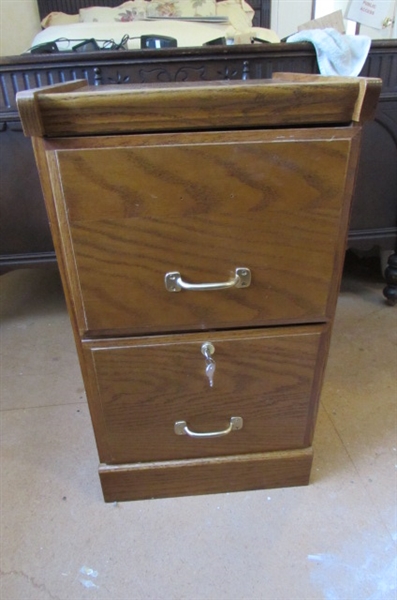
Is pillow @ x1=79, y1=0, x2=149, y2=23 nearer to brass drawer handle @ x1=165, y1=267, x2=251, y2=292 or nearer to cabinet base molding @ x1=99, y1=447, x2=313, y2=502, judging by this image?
brass drawer handle @ x1=165, y1=267, x2=251, y2=292

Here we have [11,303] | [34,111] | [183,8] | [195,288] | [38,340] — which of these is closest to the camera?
[34,111]

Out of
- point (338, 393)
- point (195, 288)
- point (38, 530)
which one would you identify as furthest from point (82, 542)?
point (338, 393)

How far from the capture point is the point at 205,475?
2.21 feet

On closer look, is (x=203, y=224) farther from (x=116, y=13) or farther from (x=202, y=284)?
(x=116, y=13)

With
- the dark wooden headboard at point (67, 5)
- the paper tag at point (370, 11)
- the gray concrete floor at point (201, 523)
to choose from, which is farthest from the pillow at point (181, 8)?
the gray concrete floor at point (201, 523)

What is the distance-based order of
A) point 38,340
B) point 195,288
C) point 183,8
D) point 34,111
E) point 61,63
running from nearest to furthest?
1. point 34,111
2. point 195,288
3. point 61,63
4. point 38,340
5. point 183,8

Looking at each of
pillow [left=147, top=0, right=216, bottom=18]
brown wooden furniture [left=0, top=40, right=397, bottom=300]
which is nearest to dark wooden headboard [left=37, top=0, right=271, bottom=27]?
pillow [left=147, top=0, right=216, bottom=18]

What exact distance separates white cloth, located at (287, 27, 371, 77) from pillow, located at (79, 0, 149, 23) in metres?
0.99

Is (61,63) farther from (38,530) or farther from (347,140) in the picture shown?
(38,530)

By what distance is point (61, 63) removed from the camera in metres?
0.88

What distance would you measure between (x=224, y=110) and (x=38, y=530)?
0.63 metres

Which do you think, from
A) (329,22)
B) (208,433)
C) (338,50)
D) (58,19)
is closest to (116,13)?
(58,19)

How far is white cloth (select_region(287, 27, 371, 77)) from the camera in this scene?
0.87 metres

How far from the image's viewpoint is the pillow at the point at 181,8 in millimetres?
1616
